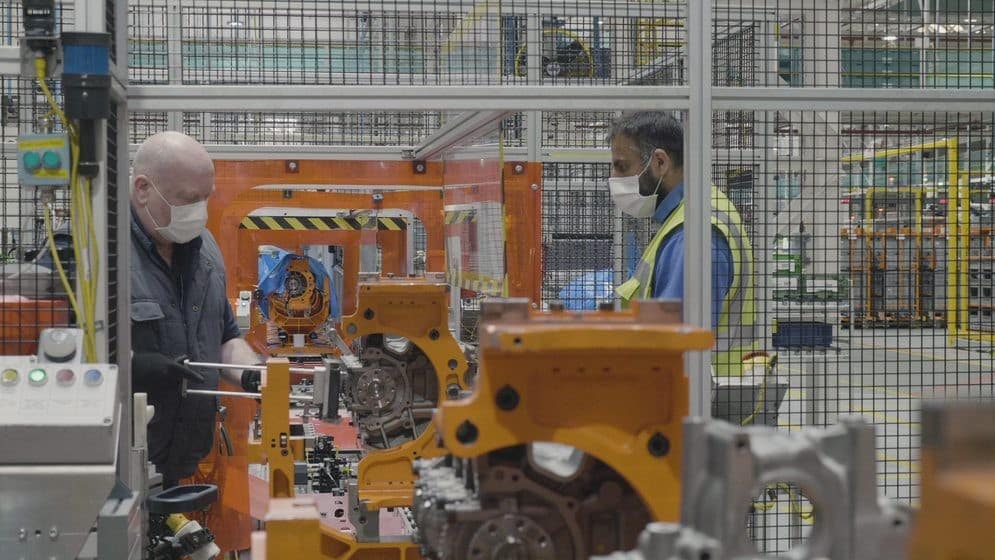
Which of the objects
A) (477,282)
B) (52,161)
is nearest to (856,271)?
(477,282)

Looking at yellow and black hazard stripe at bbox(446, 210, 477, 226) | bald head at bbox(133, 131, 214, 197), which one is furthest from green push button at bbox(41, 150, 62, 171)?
yellow and black hazard stripe at bbox(446, 210, 477, 226)

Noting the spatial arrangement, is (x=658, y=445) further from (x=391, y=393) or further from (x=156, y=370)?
(x=156, y=370)

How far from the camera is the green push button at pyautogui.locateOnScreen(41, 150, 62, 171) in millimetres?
2998

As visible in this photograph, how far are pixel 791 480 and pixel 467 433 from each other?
644mm

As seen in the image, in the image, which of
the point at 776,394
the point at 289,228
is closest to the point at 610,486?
the point at 776,394

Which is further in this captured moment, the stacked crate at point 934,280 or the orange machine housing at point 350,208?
the stacked crate at point 934,280

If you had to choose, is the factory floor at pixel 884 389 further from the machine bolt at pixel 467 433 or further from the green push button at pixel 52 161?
the green push button at pixel 52 161

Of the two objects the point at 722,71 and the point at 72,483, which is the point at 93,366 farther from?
the point at 722,71

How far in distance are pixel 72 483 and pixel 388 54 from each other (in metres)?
2.33

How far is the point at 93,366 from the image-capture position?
2877 mm

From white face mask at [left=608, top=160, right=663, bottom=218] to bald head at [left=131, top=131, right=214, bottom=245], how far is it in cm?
161

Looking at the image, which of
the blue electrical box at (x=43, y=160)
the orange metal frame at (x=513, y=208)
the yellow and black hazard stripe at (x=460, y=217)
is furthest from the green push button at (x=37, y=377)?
the yellow and black hazard stripe at (x=460, y=217)

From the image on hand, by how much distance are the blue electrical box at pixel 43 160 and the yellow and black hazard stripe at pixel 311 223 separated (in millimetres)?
4489

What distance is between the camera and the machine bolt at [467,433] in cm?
216
